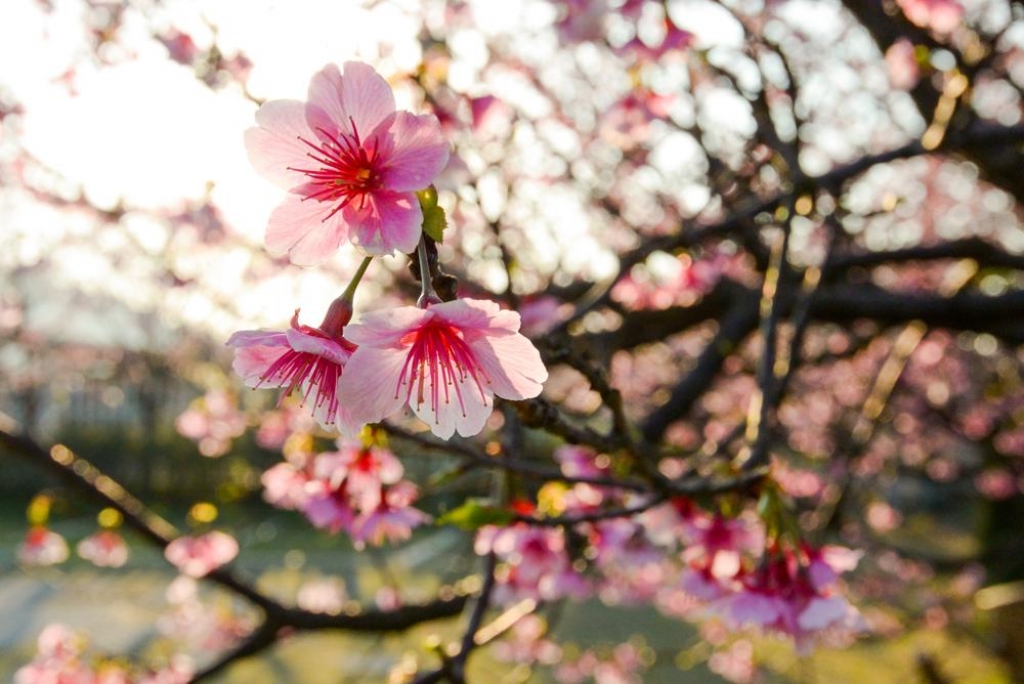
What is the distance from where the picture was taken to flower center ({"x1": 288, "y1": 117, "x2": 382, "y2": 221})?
2.76 feet

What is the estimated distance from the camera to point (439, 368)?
3.01 feet

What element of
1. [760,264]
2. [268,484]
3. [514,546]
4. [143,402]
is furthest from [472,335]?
[143,402]

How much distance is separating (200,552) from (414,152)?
7.72ft

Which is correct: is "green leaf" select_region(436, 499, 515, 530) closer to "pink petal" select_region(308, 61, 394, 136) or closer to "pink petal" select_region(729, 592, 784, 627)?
"pink petal" select_region(729, 592, 784, 627)

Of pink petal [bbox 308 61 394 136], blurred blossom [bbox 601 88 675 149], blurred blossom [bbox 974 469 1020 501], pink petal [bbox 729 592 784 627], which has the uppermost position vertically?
pink petal [bbox 308 61 394 136]

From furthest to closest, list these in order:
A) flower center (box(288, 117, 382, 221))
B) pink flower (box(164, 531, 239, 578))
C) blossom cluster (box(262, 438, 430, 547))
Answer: pink flower (box(164, 531, 239, 578)) → blossom cluster (box(262, 438, 430, 547)) → flower center (box(288, 117, 382, 221))

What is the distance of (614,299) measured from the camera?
3340 millimetres

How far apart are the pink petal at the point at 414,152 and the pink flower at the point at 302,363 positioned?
161mm

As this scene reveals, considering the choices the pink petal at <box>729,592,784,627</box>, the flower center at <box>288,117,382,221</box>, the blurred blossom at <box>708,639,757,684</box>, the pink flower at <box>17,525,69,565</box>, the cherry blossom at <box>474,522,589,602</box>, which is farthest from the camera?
the blurred blossom at <box>708,639,757,684</box>

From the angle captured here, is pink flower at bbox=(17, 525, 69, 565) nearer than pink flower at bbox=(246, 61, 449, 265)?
No

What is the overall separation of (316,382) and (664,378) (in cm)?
689

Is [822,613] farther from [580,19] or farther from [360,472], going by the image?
[580,19]

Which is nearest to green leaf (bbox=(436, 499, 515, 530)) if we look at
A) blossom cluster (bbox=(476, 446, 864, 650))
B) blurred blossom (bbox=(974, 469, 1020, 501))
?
blossom cluster (bbox=(476, 446, 864, 650))

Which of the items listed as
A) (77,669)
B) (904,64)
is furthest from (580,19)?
(77,669)
